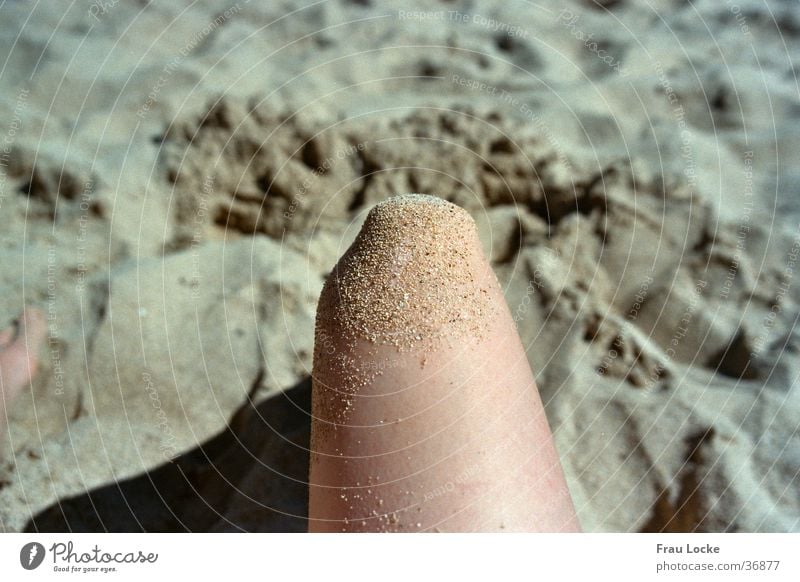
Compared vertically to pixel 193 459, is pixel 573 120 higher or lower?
higher

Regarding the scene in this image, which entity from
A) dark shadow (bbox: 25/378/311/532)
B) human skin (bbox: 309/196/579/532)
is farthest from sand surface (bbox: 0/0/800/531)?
human skin (bbox: 309/196/579/532)

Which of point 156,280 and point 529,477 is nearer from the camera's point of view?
point 529,477

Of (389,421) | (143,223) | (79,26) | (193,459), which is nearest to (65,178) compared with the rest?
(143,223)

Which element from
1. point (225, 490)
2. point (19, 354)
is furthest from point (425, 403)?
point (19, 354)

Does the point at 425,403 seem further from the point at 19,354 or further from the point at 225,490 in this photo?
the point at 19,354

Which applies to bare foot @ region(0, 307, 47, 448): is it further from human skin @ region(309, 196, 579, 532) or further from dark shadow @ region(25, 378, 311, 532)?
human skin @ region(309, 196, 579, 532)

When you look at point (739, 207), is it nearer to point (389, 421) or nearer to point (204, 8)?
point (389, 421)

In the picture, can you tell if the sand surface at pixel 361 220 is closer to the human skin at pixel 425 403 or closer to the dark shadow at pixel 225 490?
the dark shadow at pixel 225 490

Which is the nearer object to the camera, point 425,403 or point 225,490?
point 425,403
